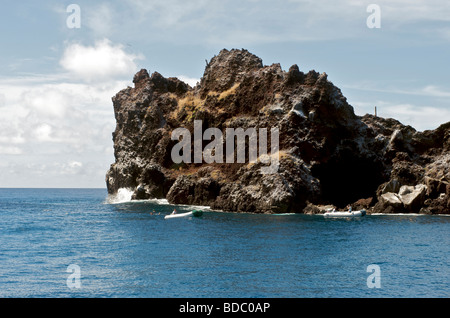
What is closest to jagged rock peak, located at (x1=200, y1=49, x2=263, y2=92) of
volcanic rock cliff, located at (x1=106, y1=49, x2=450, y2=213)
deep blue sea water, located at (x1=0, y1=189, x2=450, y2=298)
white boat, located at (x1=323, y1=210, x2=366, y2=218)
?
volcanic rock cliff, located at (x1=106, y1=49, x2=450, y2=213)

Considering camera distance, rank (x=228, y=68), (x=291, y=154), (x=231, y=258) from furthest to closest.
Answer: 1. (x=228, y=68)
2. (x=291, y=154)
3. (x=231, y=258)

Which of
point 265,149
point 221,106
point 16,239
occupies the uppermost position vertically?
point 221,106

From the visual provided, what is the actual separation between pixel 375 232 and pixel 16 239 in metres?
53.2

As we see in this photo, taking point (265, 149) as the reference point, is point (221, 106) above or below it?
above

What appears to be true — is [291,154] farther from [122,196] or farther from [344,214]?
[122,196]

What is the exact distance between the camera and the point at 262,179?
318 feet

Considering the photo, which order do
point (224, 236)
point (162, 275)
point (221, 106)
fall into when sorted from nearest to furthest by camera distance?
point (162, 275) < point (224, 236) < point (221, 106)

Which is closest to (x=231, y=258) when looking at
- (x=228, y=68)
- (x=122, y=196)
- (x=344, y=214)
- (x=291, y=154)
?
(x=344, y=214)

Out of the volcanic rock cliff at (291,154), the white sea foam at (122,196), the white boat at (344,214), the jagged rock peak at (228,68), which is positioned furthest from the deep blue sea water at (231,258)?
the jagged rock peak at (228,68)

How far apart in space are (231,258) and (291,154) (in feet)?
182

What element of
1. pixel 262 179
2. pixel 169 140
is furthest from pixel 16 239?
pixel 169 140

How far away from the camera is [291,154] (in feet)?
333
